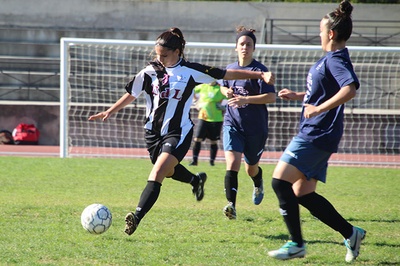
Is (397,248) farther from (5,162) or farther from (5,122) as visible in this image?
(5,122)

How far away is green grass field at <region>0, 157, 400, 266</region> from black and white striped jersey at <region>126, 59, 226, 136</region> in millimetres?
1057

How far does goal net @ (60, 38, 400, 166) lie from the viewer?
625 inches

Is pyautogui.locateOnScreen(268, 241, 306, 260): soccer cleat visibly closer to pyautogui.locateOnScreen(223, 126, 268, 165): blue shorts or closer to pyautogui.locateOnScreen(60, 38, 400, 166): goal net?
pyautogui.locateOnScreen(223, 126, 268, 165): blue shorts

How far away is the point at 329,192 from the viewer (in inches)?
382

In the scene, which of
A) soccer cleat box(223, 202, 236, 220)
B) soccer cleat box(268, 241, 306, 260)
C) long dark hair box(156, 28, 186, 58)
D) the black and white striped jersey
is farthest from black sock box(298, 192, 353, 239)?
long dark hair box(156, 28, 186, 58)

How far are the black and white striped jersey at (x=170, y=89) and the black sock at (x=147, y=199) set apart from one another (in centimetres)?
63

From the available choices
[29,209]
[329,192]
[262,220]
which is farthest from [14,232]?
[329,192]

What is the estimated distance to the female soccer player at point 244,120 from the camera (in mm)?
6973

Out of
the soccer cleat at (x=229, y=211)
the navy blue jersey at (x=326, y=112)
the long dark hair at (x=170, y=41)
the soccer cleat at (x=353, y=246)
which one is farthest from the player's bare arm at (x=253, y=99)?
the soccer cleat at (x=353, y=246)

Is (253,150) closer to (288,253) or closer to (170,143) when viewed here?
(170,143)

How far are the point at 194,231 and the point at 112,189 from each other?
3.37 metres

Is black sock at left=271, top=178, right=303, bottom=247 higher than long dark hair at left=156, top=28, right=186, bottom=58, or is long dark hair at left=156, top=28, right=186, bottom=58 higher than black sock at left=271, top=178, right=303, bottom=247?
long dark hair at left=156, top=28, right=186, bottom=58

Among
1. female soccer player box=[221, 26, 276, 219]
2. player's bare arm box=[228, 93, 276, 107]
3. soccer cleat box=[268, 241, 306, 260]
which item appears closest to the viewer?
soccer cleat box=[268, 241, 306, 260]

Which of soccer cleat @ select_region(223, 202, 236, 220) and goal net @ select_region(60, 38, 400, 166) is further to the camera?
goal net @ select_region(60, 38, 400, 166)
